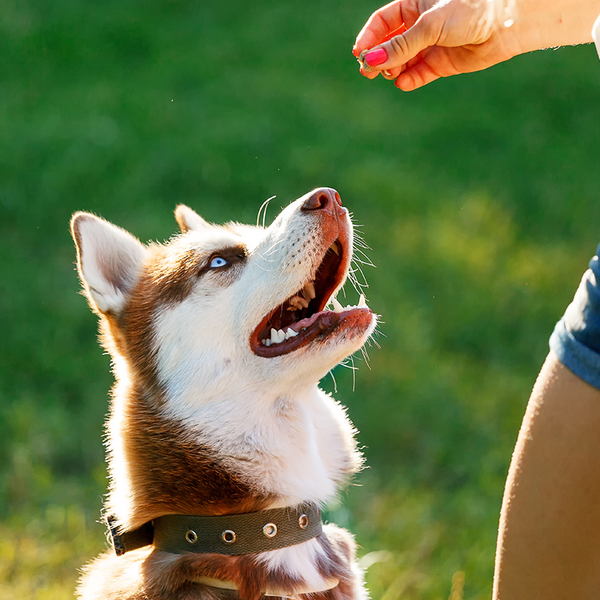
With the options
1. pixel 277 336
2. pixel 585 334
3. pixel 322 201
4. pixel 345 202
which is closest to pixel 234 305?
pixel 277 336

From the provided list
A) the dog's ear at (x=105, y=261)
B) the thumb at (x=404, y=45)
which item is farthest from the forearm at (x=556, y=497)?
the dog's ear at (x=105, y=261)

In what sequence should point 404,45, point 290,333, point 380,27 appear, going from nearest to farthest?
point 404,45
point 290,333
point 380,27

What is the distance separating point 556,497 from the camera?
69.1 inches

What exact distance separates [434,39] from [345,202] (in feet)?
13.8

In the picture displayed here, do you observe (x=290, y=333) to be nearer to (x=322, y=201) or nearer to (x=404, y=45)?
(x=322, y=201)

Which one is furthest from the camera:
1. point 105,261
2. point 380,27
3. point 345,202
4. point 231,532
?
point 345,202

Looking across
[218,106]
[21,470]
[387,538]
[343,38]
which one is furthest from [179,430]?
[343,38]

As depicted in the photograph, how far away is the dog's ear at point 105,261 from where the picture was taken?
109 inches

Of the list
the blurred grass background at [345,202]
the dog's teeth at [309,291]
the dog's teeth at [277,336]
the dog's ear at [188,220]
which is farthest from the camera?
the blurred grass background at [345,202]

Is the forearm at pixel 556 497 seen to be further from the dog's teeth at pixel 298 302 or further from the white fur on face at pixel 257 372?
the dog's teeth at pixel 298 302

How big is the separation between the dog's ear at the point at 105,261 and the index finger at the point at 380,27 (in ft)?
3.59

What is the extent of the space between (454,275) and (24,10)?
5867mm

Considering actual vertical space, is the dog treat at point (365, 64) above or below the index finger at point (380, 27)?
below

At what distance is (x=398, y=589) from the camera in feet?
11.3
